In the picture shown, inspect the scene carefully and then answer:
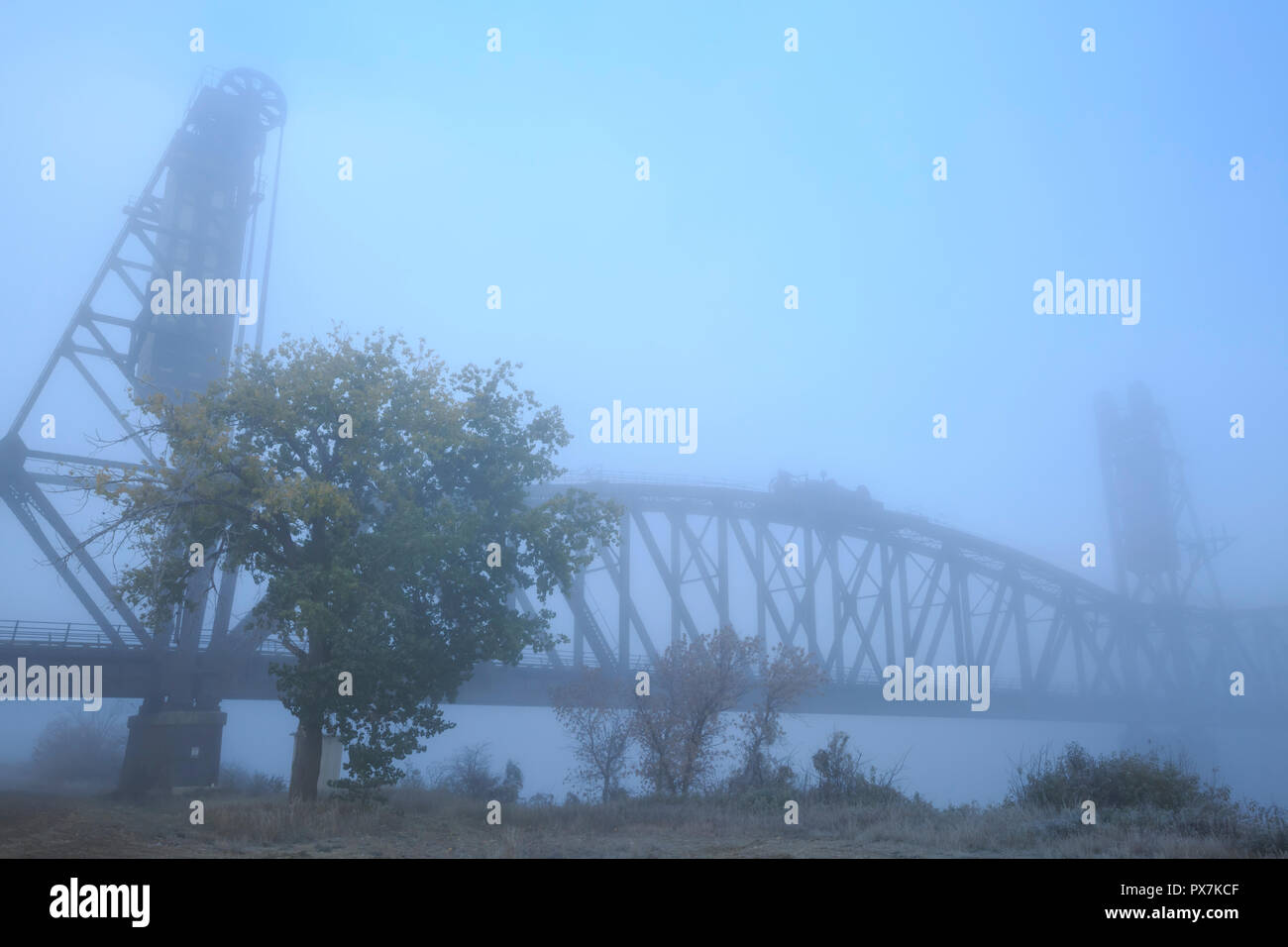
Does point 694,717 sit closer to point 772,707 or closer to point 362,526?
point 772,707

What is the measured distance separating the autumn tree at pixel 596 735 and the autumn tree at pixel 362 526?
27.0 ft

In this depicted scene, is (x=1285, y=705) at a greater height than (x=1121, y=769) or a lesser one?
lesser

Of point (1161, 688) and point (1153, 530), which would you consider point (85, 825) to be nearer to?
Result: point (1161, 688)

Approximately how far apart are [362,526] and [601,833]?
1128cm

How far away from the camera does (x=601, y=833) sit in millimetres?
19484

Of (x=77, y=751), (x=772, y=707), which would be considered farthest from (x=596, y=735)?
(x=77, y=751)

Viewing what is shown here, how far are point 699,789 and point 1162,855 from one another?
15800mm

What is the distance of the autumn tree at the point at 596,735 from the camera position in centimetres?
3094

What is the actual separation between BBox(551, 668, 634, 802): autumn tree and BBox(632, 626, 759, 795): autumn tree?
46.6 inches

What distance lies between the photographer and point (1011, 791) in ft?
75.2

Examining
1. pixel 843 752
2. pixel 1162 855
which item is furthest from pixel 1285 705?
pixel 1162 855

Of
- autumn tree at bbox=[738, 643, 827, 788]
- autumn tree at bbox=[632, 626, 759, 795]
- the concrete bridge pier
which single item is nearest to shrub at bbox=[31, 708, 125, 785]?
the concrete bridge pier

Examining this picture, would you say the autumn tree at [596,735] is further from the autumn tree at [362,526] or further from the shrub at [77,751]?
the shrub at [77,751]

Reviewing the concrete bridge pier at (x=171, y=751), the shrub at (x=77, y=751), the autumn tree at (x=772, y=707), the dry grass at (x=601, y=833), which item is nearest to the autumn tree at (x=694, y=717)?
the autumn tree at (x=772, y=707)
